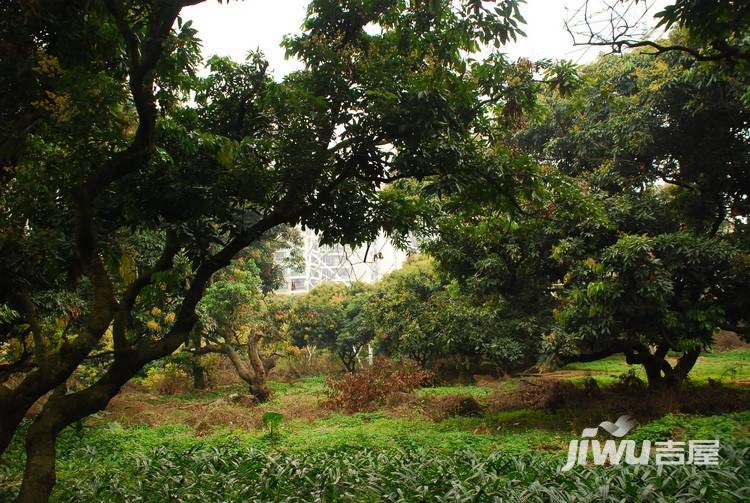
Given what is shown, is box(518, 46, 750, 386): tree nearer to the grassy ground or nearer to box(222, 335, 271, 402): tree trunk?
the grassy ground

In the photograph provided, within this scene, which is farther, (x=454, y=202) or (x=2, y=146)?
(x=454, y=202)

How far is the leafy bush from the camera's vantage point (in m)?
15.1

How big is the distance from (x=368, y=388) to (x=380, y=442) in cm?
562

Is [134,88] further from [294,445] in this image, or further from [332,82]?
[294,445]

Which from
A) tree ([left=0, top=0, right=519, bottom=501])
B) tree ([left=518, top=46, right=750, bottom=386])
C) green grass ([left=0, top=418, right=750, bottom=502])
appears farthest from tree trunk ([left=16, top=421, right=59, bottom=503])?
tree ([left=518, top=46, right=750, bottom=386])

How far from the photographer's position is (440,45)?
535 centimetres

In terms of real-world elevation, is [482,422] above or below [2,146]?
below

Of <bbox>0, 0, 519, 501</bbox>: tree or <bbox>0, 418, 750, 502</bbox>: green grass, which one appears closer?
<bbox>0, 0, 519, 501</bbox>: tree

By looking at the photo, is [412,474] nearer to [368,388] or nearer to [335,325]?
[368,388]

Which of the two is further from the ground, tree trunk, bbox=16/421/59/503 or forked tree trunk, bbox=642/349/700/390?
tree trunk, bbox=16/421/59/503

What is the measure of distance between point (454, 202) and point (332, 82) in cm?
186

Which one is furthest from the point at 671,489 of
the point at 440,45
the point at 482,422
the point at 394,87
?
the point at 482,422

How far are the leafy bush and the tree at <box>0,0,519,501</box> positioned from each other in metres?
10.2

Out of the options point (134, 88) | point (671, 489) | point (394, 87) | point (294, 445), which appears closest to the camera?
point (134, 88)
